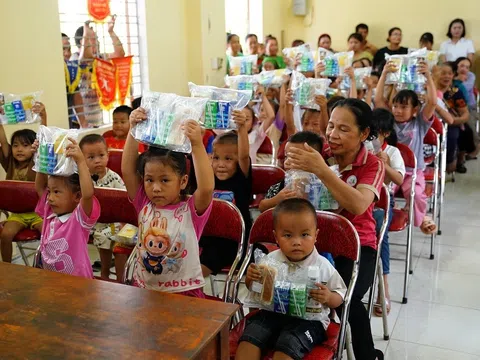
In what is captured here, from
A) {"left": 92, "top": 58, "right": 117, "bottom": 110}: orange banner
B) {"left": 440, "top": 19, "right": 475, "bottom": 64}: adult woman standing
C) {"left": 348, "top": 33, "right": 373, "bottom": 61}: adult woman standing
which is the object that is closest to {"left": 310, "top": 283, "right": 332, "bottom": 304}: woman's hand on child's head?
{"left": 92, "top": 58, "right": 117, "bottom": 110}: orange banner

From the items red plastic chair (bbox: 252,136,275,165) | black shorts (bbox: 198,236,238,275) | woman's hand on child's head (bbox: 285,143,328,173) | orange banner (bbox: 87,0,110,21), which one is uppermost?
orange banner (bbox: 87,0,110,21)

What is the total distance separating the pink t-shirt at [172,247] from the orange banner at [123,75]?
3025mm

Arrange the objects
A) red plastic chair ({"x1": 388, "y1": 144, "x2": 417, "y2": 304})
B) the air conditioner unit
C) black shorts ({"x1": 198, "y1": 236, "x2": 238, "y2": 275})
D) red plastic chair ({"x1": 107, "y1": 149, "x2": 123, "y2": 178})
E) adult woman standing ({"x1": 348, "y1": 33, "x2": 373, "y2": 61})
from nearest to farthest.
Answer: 1. black shorts ({"x1": 198, "y1": 236, "x2": 238, "y2": 275})
2. red plastic chair ({"x1": 388, "y1": 144, "x2": 417, "y2": 304})
3. red plastic chair ({"x1": 107, "y1": 149, "x2": 123, "y2": 178})
4. adult woman standing ({"x1": 348, "y1": 33, "x2": 373, "y2": 61})
5. the air conditioner unit

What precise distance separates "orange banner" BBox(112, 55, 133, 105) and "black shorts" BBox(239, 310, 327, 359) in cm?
337

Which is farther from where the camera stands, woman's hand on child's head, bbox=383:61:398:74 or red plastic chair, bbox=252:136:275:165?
woman's hand on child's head, bbox=383:61:398:74

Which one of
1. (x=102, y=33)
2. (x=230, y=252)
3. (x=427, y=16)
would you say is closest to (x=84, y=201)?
(x=230, y=252)

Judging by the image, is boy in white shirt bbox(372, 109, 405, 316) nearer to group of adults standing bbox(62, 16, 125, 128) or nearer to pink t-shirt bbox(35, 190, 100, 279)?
pink t-shirt bbox(35, 190, 100, 279)

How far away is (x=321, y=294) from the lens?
1758 millimetres

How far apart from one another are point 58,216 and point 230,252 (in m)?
0.77

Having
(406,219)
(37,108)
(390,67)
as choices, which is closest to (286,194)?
(406,219)

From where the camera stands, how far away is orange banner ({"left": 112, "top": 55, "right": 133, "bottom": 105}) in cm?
475

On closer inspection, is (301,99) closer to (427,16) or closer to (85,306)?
(85,306)

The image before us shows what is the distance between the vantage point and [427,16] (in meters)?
8.12

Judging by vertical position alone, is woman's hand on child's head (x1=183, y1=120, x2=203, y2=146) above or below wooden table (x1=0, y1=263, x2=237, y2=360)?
above
